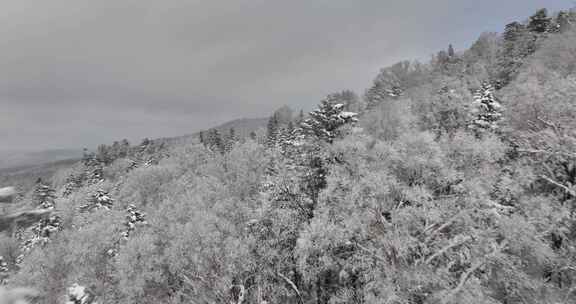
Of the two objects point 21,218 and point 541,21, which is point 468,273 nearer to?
point 21,218

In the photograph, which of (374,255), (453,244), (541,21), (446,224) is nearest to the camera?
(374,255)

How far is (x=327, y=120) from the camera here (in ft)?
83.5

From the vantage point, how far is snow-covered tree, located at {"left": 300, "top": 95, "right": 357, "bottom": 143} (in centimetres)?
2500

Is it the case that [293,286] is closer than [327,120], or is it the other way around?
[293,286]

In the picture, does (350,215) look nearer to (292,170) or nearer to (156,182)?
(292,170)

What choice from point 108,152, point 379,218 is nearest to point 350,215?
point 379,218

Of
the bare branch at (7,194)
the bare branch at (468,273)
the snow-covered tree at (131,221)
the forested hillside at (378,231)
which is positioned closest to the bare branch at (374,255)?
the forested hillside at (378,231)

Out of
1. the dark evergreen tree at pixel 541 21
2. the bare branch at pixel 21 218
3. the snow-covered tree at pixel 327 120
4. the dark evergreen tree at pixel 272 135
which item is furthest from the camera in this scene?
the dark evergreen tree at pixel 272 135

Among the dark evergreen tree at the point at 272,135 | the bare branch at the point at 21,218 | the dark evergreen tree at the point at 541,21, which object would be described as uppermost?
the dark evergreen tree at the point at 541,21

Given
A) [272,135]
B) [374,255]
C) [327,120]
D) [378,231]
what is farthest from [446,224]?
[272,135]

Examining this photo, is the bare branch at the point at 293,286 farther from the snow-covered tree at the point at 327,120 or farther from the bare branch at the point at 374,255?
the snow-covered tree at the point at 327,120

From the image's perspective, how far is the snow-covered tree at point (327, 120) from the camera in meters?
25.0

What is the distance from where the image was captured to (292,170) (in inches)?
923

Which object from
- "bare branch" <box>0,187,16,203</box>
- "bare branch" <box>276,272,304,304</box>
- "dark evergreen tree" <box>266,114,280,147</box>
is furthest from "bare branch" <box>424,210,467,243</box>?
"dark evergreen tree" <box>266,114,280,147</box>
